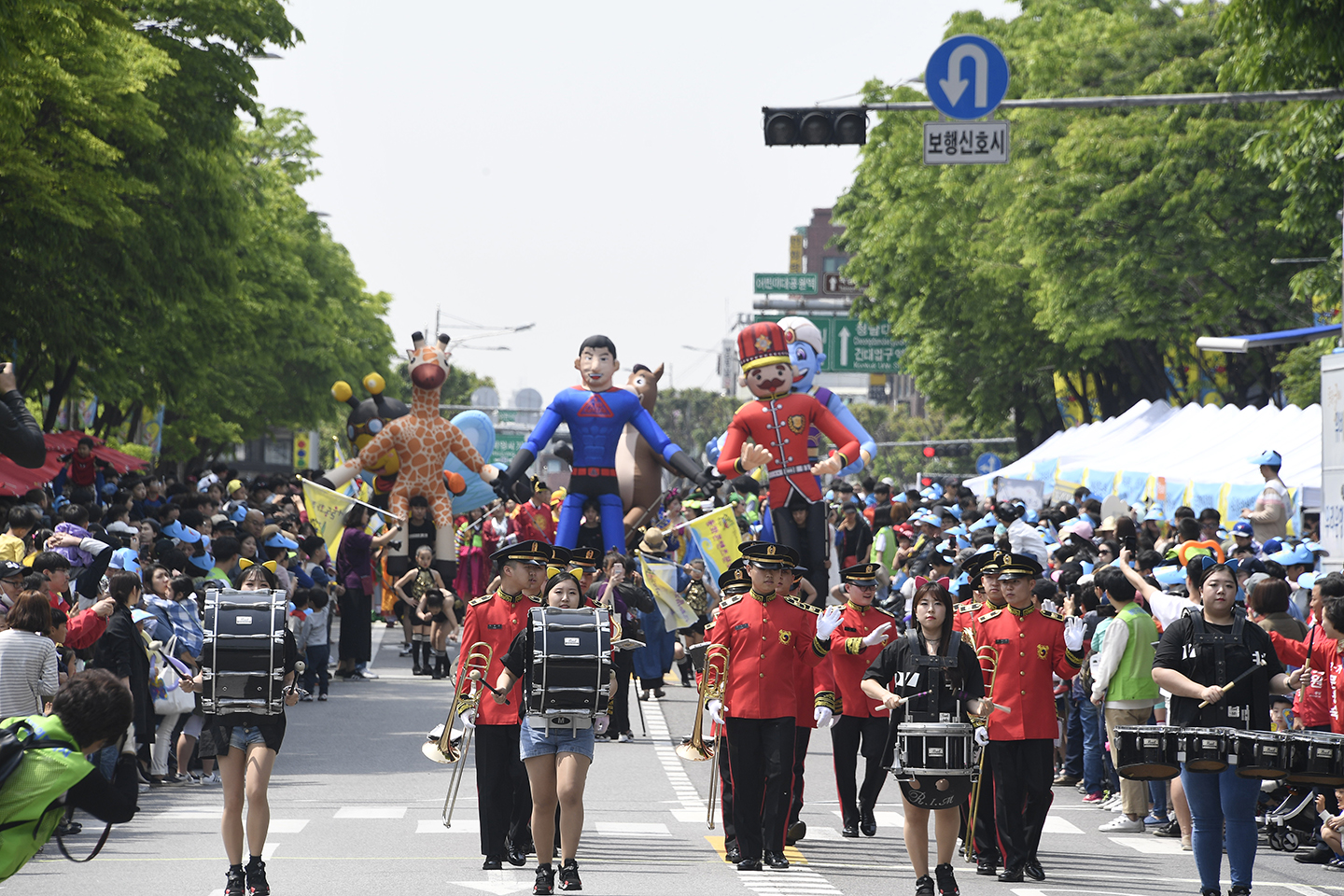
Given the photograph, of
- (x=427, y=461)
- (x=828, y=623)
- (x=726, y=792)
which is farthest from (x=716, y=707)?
(x=427, y=461)

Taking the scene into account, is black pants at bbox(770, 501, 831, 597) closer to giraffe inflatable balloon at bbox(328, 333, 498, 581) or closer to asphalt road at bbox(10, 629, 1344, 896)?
asphalt road at bbox(10, 629, 1344, 896)

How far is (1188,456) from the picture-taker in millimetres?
27969

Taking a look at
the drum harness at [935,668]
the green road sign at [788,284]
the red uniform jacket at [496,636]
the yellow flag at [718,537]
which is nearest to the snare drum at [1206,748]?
the drum harness at [935,668]

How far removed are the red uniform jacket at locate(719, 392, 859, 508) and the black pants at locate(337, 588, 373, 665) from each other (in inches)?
253

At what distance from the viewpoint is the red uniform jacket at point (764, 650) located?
10148 mm

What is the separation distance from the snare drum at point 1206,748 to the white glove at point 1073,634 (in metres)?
2.42

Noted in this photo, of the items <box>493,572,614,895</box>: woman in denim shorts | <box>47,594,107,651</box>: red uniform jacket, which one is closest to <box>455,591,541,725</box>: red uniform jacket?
<box>493,572,614,895</box>: woman in denim shorts

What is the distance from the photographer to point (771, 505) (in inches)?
660

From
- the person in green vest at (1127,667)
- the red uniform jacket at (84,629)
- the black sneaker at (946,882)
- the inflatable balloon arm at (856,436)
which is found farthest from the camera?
the inflatable balloon arm at (856,436)

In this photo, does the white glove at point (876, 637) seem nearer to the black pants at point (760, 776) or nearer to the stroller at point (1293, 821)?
the black pants at point (760, 776)

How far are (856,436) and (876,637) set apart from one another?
7.25 m

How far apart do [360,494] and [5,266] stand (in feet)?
24.5

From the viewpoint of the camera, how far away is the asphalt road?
9.68 meters

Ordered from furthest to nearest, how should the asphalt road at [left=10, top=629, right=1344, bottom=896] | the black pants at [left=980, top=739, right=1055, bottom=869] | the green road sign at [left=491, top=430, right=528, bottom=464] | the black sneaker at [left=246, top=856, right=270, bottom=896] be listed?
the green road sign at [left=491, top=430, right=528, bottom=464] → the black pants at [left=980, top=739, right=1055, bottom=869] → the asphalt road at [left=10, top=629, right=1344, bottom=896] → the black sneaker at [left=246, top=856, right=270, bottom=896]
